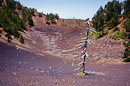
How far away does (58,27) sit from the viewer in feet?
200

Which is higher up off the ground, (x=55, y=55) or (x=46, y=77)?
(x=46, y=77)

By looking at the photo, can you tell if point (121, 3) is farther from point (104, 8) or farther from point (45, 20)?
point (45, 20)

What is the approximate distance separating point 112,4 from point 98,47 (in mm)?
15817

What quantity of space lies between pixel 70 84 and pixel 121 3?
3435 centimetres

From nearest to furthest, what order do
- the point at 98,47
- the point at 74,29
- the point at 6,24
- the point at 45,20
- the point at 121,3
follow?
the point at 6,24 < the point at 98,47 < the point at 121,3 < the point at 74,29 < the point at 45,20

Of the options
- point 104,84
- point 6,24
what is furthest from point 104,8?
point 104,84

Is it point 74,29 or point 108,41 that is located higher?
point 74,29

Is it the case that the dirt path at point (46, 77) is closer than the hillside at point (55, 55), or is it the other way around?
the dirt path at point (46, 77)

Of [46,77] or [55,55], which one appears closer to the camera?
[46,77]

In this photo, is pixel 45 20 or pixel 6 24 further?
pixel 45 20

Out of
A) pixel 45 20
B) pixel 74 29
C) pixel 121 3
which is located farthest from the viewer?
pixel 45 20

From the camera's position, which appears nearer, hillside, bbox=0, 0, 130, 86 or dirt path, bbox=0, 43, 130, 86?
dirt path, bbox=0, 43, 130, 86

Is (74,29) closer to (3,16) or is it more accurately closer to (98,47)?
(98,47)

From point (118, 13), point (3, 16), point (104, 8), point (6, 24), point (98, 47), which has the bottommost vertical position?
point (98, 47)
